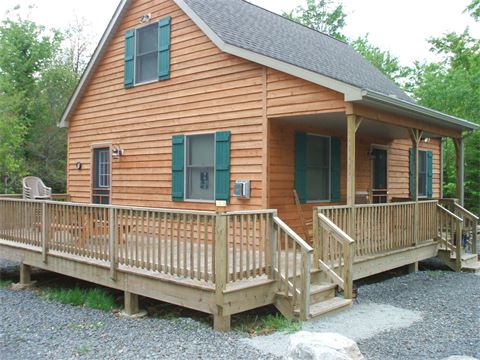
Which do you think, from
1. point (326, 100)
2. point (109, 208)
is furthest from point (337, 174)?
point (109, 208)

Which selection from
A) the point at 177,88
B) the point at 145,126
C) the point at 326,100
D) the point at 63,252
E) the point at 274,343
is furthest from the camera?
the point at 145,126

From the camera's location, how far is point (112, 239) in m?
6.80

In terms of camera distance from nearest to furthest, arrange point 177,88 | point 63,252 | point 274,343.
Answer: point 274,343 → point 63,252 → point 177,88

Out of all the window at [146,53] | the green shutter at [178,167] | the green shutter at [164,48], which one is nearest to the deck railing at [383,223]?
the green shutter at [178,167]

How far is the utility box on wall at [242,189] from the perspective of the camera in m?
8.40

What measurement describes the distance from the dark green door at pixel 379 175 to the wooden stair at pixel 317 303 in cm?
572

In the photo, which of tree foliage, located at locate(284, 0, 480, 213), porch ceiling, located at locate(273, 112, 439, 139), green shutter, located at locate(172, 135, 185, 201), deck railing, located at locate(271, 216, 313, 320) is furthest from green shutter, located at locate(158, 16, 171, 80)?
tree foliage, located at locate(284, 0, 480, 213)

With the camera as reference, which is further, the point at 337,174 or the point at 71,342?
the point at 337,174

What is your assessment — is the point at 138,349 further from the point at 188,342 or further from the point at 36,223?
the point at 36,223

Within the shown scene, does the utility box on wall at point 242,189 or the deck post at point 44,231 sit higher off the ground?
the utility box on wall at point 242,189

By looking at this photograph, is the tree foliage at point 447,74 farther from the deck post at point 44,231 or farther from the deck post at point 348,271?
the deck post at point 44,231

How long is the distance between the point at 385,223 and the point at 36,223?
6.20 metres

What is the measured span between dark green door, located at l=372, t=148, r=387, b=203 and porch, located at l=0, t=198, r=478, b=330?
224 cm

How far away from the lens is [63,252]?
310 inches
